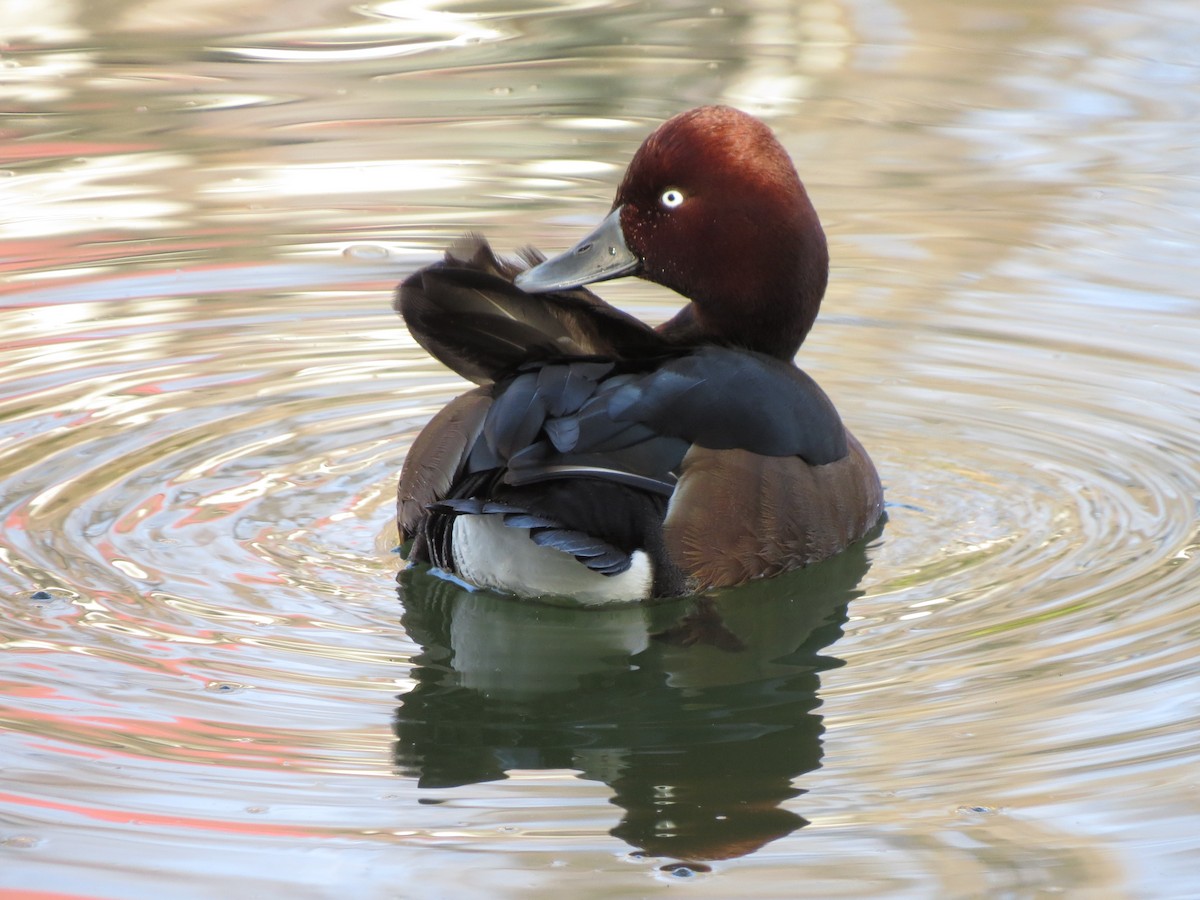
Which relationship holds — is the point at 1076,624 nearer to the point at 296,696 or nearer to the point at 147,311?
the point at 296,696

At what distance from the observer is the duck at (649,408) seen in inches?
189

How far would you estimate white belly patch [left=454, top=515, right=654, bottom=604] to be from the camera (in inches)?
197

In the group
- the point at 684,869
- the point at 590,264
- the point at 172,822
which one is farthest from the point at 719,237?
the point at 172,822

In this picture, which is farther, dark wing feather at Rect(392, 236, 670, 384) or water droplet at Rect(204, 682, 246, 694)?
dark wing feather at Rect(392, 236, 670, 384)

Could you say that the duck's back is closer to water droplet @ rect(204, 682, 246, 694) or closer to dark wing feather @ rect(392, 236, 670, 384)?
dark wing feather @ rect(392, 236, 670, 384)

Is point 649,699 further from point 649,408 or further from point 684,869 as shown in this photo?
point 684,869

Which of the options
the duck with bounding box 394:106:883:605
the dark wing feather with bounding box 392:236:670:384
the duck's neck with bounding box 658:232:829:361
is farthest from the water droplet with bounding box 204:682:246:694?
the duck's neck with bounding box 658:232:829:361

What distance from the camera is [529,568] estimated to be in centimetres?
506

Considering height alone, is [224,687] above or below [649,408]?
below

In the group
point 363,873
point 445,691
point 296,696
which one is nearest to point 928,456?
point 445,691

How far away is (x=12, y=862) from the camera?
367 centimetres

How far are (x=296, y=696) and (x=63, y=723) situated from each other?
0.55 m

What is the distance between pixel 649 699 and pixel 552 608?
647mm

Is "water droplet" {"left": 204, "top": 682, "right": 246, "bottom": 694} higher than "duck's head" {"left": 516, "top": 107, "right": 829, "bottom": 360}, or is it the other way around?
"duck's head" {"left": 516, "top": 107, "right": 829, "bottom": 360}
